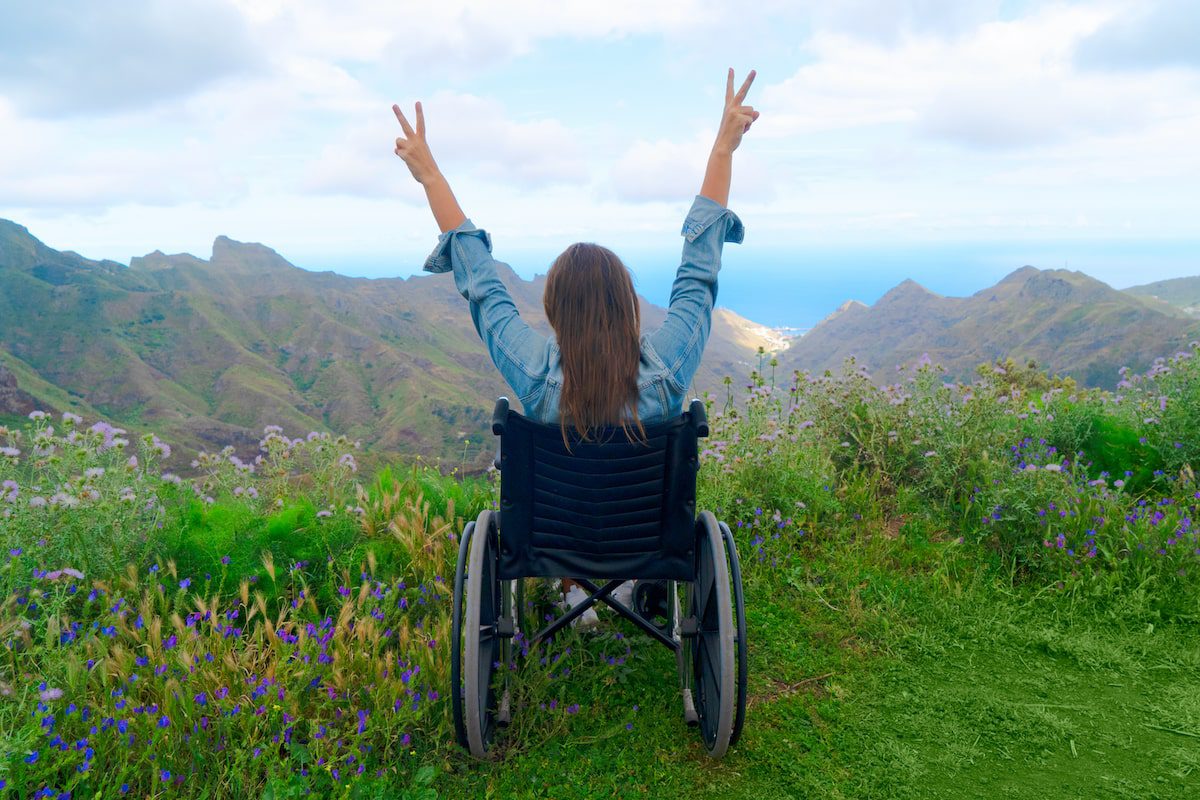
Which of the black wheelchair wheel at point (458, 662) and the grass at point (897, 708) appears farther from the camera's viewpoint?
the grass at point (897, 708)

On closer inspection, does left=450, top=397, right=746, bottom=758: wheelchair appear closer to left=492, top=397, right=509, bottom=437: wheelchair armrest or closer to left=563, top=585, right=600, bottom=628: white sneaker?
left=492, top=397, right=509, bottom=437: wheelchair armrest

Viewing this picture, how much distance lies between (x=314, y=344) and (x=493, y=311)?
5379 inches

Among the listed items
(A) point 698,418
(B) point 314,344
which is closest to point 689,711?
(A) point 698,418

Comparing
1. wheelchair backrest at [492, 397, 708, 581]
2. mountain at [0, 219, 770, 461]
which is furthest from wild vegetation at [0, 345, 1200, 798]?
mountain at [0, 219, 770, 461]

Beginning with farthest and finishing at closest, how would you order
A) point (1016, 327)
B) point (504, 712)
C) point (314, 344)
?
point (314, 344)
point (1016, 327)
point (504, 712)

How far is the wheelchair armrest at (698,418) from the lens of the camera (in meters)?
2.30

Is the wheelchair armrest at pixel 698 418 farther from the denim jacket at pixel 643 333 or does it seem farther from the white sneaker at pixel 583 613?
the white sneaker at pixel 583 613

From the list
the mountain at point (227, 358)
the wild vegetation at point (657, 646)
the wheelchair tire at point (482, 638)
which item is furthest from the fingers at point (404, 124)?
the mountain at point (227, 358)

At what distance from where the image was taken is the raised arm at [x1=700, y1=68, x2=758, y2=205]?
2.67m

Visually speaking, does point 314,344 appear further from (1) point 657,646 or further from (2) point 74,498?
(1) point 657,646

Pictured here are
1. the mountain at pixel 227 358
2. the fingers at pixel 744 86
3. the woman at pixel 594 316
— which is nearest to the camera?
the woman at pixel 594 316

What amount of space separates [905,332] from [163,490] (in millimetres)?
165716

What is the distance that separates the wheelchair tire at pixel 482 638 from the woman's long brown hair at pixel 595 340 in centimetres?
50

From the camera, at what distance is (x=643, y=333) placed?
8.35 feet
